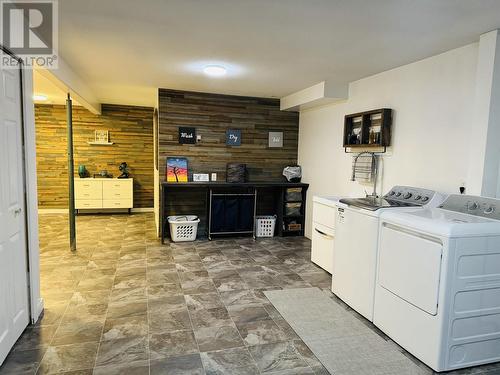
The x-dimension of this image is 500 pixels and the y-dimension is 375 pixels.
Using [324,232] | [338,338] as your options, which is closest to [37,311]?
[338,338]

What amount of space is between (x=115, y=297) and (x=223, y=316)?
3.62 ft

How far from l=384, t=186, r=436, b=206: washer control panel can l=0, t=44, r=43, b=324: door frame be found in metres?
3.24

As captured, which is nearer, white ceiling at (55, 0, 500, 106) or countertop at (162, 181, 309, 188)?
white ceiling at (55, 0, 500, 106)

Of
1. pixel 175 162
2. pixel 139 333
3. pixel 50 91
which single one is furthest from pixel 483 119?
pixel 50 91

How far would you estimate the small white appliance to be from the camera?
4047 millimetres

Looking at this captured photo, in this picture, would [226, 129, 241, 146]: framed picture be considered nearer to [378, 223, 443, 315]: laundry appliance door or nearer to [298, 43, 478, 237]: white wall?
[298, 43, 478, 237]: white wall

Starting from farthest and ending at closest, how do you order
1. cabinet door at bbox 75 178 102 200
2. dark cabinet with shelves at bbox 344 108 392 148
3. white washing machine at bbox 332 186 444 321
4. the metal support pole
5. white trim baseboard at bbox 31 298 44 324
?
cabinet door at bbox 75 178 102 200
the metal support pole
dark cabinet with shelves at bbox 344 108 392 148
white washing machine at bbox 332 186 444 321
white trim baseboard at bbox 31 298 44 324

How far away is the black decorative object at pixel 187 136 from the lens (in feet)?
18.0

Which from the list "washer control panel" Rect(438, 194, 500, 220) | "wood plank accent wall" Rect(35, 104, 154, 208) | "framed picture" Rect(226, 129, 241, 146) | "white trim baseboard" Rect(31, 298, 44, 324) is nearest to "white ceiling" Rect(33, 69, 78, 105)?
"wood plank accent wall" Rect(35, 104, 154, 208)

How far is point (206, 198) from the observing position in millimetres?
5766

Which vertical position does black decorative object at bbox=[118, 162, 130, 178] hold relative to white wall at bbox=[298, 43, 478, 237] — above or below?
below

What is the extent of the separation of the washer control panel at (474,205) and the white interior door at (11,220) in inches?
129

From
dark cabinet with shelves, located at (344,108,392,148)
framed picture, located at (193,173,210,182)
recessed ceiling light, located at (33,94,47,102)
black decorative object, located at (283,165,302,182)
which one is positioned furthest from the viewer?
recessed ceiling light, located at (33,94,47,102)

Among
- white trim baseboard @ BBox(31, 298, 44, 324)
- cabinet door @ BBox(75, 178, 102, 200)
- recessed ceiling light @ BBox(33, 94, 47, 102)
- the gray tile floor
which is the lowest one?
the gray tile floor
